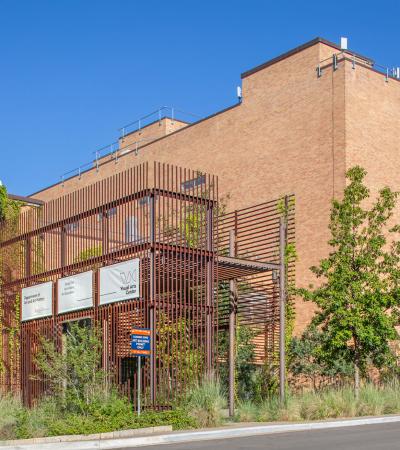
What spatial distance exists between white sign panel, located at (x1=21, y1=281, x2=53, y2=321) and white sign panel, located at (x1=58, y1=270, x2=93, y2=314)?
66 centimetres

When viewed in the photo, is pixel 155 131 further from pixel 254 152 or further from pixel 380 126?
pixel 380 126

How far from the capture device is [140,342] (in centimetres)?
1947

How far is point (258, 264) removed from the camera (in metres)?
24.0

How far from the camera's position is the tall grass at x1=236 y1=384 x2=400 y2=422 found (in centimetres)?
2170

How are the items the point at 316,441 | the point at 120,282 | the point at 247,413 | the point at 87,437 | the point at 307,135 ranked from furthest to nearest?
1. the point at 307,135
2. the point at 120,282
3. the point at 247,413
4. the point at 87,437
5. the point at 316,441

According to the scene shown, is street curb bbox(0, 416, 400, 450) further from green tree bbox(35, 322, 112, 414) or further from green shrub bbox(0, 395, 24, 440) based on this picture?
green tree bbox(35, 322, 112, 414)

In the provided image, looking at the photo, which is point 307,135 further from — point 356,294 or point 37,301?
point 37,301

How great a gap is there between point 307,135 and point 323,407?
1872 centimetres

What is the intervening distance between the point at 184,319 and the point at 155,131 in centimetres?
3636

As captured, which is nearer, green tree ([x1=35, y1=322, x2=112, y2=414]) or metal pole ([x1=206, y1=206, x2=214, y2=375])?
green tree ([x1=35, y1=322, x2=112, y2=414])

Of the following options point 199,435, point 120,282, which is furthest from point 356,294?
point 199,435

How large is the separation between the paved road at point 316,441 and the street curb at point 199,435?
741 mm

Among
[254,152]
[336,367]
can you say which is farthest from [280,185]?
[336,367]

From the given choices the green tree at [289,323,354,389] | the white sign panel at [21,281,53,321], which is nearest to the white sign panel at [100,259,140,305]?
the white sign panel at [21,281,53,321]
